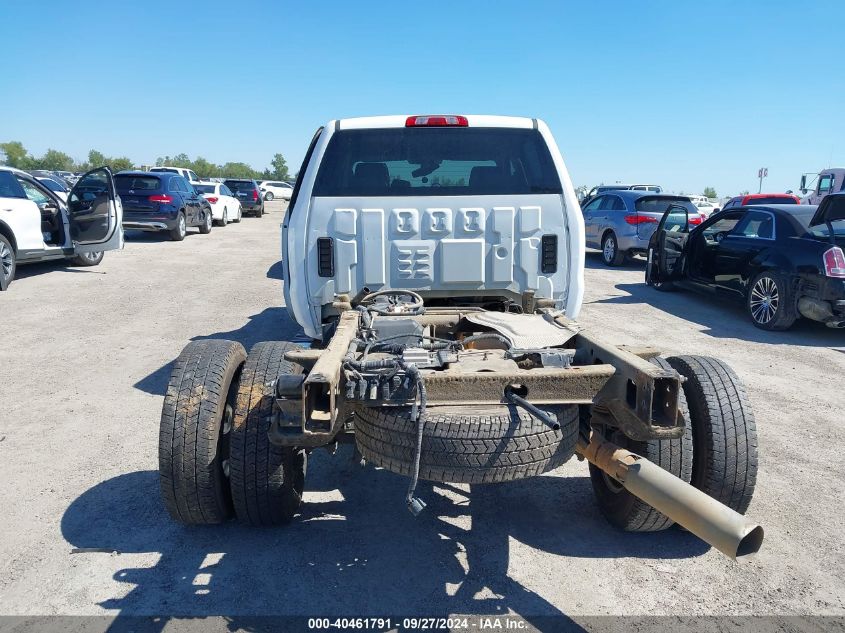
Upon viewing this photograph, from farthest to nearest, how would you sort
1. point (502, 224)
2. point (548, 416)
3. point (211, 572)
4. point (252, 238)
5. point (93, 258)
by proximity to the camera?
1. point (252, 238)
2. point (93, 258)
3. point (502, 224)
4. point (211, 572)
5. point (548, 416)

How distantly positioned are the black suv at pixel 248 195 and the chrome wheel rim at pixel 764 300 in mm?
23348

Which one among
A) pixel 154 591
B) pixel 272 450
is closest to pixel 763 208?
pixel 272 450

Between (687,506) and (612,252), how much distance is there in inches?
505

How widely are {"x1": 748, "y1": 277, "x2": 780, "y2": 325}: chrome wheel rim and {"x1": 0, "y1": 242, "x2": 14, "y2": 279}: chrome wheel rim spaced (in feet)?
36.5

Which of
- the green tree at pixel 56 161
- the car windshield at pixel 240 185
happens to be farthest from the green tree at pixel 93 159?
the car windshield at pixel 240 185

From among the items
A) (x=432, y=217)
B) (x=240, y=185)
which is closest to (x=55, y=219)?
(x=432, y=217)

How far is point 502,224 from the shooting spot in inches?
170

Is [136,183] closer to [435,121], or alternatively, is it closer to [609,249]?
[609,249]

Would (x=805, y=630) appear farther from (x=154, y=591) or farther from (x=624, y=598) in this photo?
(x=154, y=591)

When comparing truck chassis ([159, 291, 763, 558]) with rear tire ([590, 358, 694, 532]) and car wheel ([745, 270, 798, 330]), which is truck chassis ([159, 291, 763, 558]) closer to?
rear tire ([590, 358, 694, 532])

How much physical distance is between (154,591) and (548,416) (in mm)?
1936

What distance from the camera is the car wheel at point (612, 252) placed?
46.6 ft

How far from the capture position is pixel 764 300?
8.37m

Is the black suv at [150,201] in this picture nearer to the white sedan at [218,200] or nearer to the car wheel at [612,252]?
the white sedan at [218,200]
